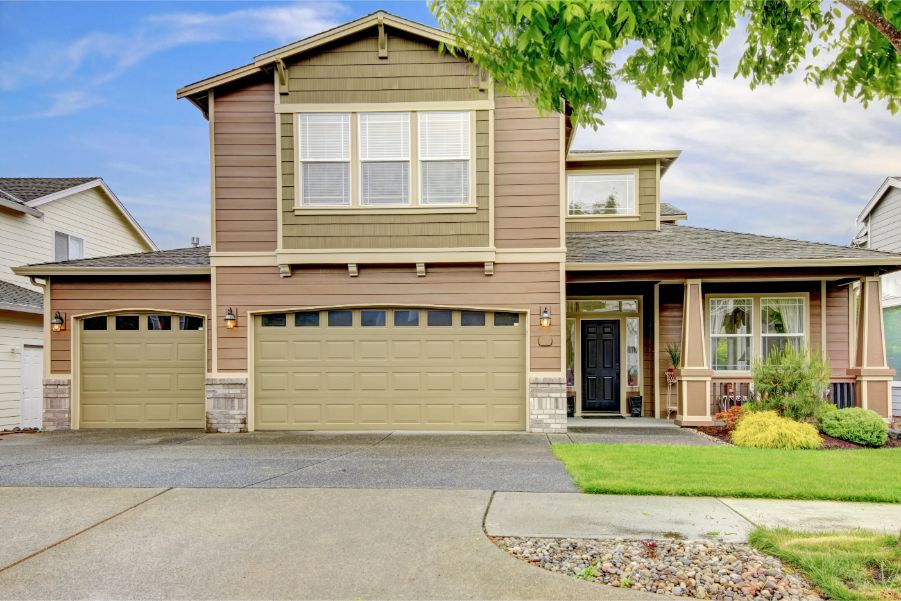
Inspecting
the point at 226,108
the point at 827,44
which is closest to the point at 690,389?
the point at 827,44

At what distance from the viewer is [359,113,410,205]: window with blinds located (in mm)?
10875

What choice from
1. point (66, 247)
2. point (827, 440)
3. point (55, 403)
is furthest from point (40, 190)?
point (827, 440)

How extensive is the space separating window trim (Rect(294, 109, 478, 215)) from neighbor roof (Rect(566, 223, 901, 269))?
8.83 feet

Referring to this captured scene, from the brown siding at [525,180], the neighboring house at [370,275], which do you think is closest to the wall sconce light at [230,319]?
the neighboring house at [370,275]

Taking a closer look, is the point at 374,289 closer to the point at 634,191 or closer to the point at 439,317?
the point at 439,317

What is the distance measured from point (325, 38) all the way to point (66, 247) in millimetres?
12173

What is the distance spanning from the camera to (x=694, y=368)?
11.5 metres

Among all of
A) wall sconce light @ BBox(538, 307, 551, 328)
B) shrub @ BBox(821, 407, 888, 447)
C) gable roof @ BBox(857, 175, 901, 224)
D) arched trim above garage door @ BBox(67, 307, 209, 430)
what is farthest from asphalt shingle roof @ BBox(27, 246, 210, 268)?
gable roof @ BBox(857, 175, 901, 224)

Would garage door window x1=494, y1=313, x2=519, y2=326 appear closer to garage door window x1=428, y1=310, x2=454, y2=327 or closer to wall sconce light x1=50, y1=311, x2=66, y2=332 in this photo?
garage door window x1=428, y1=310, x2=454, y2=327

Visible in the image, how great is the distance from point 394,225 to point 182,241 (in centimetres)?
2343

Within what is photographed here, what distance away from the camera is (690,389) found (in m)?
11.6

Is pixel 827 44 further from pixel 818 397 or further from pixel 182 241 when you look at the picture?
pixel 182 241

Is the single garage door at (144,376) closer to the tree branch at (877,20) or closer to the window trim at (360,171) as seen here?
the window trim at (360,171)

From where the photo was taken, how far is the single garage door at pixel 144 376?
1171 centimetres
